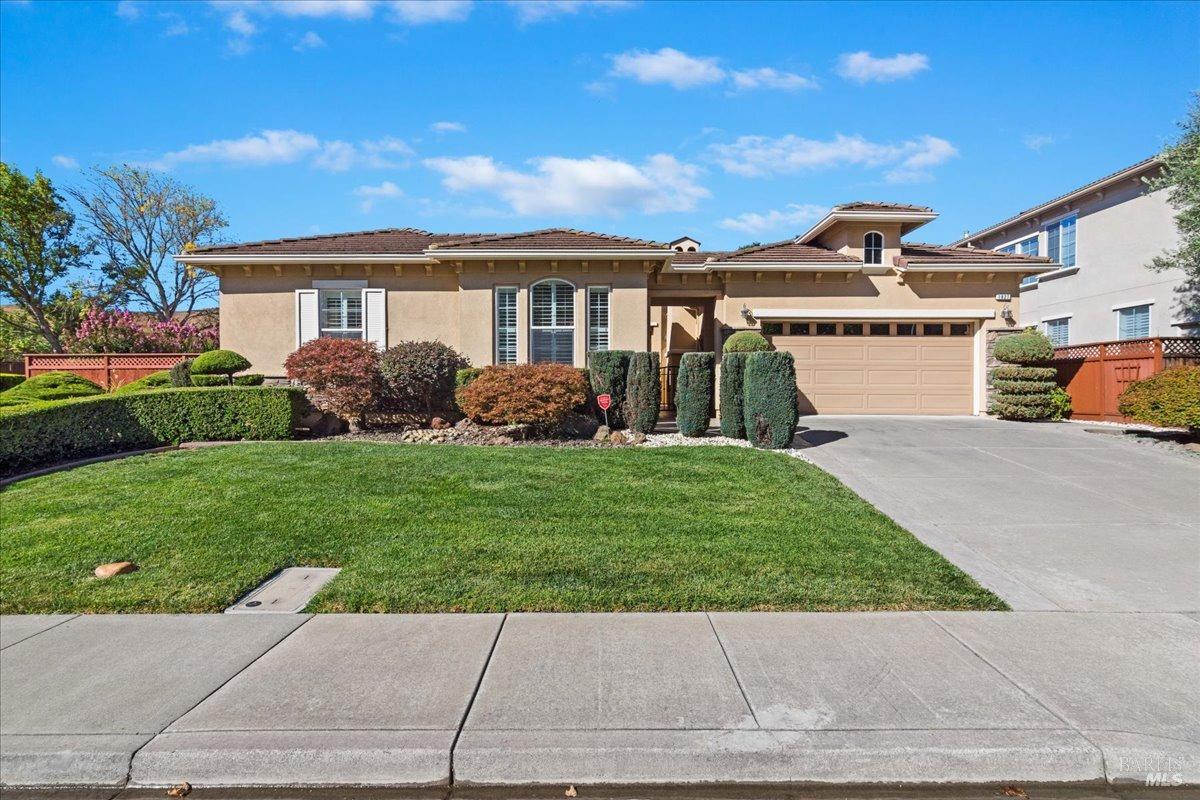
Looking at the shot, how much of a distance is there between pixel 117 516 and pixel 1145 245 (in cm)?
2403

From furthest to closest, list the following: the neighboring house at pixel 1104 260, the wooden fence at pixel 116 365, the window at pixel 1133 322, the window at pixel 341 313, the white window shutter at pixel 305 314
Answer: the wooden fence at pixel 116 365, the window at pixel 1133 322, the neighboring house at pixel 1104 260, the window at pixel 341 313, the white window shutter at pixel 305 314

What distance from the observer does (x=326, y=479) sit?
8.36m

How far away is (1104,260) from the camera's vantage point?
20281mm

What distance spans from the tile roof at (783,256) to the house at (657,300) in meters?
0.07

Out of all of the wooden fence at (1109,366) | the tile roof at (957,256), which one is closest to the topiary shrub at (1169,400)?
the wooden fence at (1109,366)

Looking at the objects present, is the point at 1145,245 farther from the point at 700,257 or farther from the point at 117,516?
the point at 117,516

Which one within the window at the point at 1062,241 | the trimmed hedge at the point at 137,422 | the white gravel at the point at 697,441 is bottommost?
the white gravel at the point at 697,441

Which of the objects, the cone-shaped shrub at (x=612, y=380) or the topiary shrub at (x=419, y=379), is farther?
the cone-shaped shrub at (x=612, y=380)

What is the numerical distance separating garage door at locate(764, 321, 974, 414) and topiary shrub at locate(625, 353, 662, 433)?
514 centimetres

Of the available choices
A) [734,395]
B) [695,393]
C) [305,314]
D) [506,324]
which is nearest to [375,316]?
[305,314]

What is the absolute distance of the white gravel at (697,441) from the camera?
10.9m

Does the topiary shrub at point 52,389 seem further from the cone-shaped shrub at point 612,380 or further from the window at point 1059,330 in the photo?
the window at point 1059,330

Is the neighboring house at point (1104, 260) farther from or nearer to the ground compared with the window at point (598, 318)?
farther from the ground

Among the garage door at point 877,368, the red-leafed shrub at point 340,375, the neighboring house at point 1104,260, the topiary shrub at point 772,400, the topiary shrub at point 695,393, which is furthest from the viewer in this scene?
the neighboring house at point 1104,260
